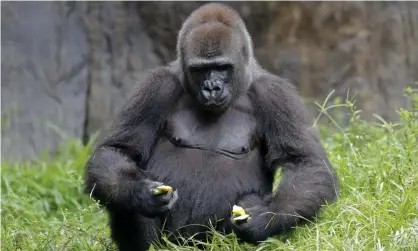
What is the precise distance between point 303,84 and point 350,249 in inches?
195

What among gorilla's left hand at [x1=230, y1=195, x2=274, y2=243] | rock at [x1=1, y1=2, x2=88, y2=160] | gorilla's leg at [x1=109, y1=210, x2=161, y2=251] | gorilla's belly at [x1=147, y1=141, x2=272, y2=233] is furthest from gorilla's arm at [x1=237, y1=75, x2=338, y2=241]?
rock at [x1=1, y1=2, x2=88, y2=160]

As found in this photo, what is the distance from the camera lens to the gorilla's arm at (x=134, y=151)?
4.73m

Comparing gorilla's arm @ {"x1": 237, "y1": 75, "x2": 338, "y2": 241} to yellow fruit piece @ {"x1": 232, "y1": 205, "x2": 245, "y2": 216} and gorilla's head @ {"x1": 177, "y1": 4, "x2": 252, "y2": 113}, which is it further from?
gorilla's head @ {"x1": 177, "y1": 4, "x2": 252, "y2": 113}

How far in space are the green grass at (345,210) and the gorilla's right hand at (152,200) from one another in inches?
7.7

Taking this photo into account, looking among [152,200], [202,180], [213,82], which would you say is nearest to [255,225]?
[202,180]

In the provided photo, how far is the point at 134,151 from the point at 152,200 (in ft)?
1.39

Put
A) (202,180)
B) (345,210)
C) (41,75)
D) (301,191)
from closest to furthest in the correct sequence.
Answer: (345,210) → (301,191) → (202,180) → (41,75)

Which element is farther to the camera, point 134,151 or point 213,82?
point 134,151

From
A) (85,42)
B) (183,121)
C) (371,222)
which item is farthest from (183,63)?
(85,42)

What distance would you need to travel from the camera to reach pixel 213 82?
191 inches

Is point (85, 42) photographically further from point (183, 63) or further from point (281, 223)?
point (281, 223)

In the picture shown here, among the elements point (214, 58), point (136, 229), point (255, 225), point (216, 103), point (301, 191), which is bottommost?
point (136, 229)

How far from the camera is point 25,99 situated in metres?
8.64

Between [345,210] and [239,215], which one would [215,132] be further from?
[345,210]
